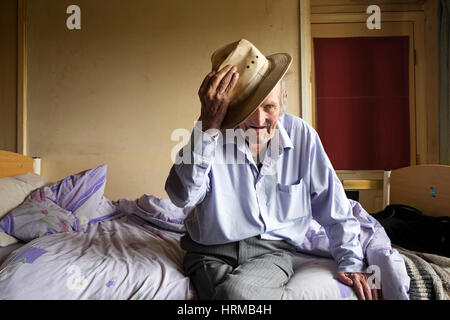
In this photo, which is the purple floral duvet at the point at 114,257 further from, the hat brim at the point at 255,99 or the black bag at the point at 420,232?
the hat brim at the point at 255,99

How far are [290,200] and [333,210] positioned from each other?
0.15 metres

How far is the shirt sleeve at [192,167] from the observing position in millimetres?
901

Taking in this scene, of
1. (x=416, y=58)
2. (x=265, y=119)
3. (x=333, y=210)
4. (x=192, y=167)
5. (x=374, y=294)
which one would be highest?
(x=416, y=58)

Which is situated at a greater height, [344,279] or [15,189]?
[15,189]

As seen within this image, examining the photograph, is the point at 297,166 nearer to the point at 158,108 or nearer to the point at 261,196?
the point at 261,196

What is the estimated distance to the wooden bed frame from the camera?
146 cm

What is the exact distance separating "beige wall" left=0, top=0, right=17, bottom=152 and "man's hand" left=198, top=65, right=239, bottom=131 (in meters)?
2.44

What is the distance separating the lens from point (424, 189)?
1575mm

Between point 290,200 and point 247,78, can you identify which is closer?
point 247,78

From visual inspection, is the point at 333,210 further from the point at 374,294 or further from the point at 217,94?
the point at 217,94

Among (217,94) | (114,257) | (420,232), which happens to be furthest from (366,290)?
(114,257)

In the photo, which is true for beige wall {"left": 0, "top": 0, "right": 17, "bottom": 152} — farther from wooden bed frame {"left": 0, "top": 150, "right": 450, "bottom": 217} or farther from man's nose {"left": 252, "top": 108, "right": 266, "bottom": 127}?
man's nose {"left": 252, "top": 108, "right": 266, "bottom": 127}

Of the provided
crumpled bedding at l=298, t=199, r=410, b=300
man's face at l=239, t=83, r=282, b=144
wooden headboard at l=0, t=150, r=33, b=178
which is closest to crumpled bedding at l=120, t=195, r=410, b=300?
crumpled bedding at l=298, t=199, r=410, b=300

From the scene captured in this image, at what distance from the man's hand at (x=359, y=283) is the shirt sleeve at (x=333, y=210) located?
0.13 ft
